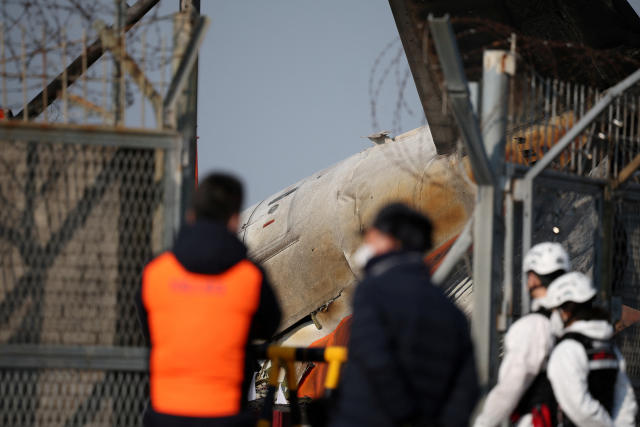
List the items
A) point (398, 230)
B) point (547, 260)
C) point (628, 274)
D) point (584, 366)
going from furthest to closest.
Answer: point (628, 274), point (547, 260), point (584, 366), point (398, 230)

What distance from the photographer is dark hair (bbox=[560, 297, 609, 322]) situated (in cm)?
491

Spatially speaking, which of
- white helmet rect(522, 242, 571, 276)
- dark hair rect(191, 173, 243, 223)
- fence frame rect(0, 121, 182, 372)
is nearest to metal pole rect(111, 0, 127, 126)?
fence frame rect(0, 121, 182, 372)

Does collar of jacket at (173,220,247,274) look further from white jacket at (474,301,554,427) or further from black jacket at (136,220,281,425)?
white jacket at (474,301,554,427)

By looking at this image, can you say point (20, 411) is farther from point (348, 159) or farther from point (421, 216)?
point (348, 159)

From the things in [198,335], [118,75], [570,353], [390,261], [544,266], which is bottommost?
[570,353]

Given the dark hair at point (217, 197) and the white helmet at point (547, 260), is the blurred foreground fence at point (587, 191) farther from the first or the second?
the dark hair at point (217, 197)

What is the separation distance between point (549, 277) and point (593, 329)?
495 mm

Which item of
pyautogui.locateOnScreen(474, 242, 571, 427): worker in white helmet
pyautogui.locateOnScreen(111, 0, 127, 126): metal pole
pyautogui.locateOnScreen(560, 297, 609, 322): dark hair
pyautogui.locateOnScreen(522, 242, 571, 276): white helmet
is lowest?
pyautogui.locateOnScreen(474, 242, 571, 427): worker in white helmet

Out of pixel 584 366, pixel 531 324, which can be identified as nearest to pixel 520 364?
pixel 531 324

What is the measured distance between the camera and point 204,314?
3621 millimetres

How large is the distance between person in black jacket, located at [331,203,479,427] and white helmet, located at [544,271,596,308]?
1881mm

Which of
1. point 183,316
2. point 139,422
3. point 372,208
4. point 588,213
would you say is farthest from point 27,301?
point 372,208

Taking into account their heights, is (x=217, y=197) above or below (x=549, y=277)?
above

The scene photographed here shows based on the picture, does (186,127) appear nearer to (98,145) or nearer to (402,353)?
(98,145)
